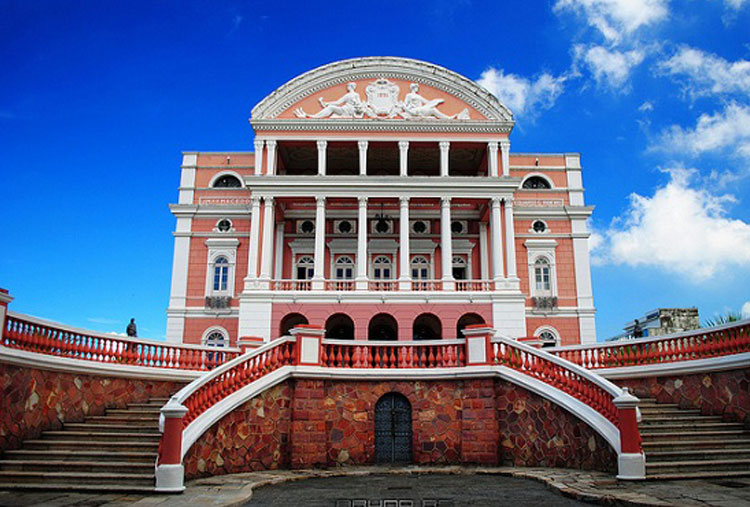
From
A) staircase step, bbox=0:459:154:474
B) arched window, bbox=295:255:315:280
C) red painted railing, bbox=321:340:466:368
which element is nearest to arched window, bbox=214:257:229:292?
arched window, bbox=295:255:315:280

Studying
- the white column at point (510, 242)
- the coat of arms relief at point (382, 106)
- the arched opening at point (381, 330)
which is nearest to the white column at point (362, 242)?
the arched opening at point (381, 330)

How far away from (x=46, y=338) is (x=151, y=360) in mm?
2778

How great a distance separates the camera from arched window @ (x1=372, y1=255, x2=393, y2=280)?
31672 mm

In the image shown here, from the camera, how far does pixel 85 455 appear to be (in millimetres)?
10867

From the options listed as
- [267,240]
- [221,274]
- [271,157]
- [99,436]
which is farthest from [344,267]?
[99,436]

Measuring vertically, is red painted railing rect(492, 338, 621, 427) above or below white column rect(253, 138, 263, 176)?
below

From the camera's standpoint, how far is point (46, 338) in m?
12.3

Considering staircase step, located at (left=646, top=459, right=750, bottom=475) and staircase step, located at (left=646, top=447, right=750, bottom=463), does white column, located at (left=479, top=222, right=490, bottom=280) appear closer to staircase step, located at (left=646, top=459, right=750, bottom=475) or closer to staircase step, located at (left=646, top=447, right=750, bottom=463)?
staircase step, located at (left=646, top=447, right=750, bottom=463)

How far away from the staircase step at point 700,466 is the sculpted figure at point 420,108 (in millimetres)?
22047

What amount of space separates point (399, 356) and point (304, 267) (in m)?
17.9

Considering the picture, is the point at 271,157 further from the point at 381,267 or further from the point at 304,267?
the point at 381,267

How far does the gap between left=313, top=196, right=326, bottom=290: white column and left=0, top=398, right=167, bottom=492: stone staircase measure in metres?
15.0

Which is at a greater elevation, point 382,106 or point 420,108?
point 382,106

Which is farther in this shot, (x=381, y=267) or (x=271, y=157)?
(x=381, y=267)
